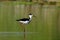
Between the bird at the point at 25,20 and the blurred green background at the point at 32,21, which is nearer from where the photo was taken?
the bird at the point at 25,20

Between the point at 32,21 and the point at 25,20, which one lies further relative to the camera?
the point at 32,21

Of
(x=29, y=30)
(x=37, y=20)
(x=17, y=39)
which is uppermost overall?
(x=37, y=20)

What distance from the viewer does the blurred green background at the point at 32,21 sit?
5.88 feet

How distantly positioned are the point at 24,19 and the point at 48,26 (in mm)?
349

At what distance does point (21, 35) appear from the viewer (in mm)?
1839

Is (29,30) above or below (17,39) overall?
above

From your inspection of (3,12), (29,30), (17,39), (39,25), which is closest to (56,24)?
(39,25)

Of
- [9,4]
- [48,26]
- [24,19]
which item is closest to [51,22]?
[48,26]

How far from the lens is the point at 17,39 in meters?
1.85

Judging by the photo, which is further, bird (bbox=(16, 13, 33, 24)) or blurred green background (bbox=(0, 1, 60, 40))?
blurred green background (bbox=(0, 1, 60, 40))

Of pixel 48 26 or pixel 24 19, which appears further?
pixel 48 26

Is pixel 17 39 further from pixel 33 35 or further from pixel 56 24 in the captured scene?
pixel 56 24

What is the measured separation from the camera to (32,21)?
1811 millimetres

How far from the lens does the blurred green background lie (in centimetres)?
179
